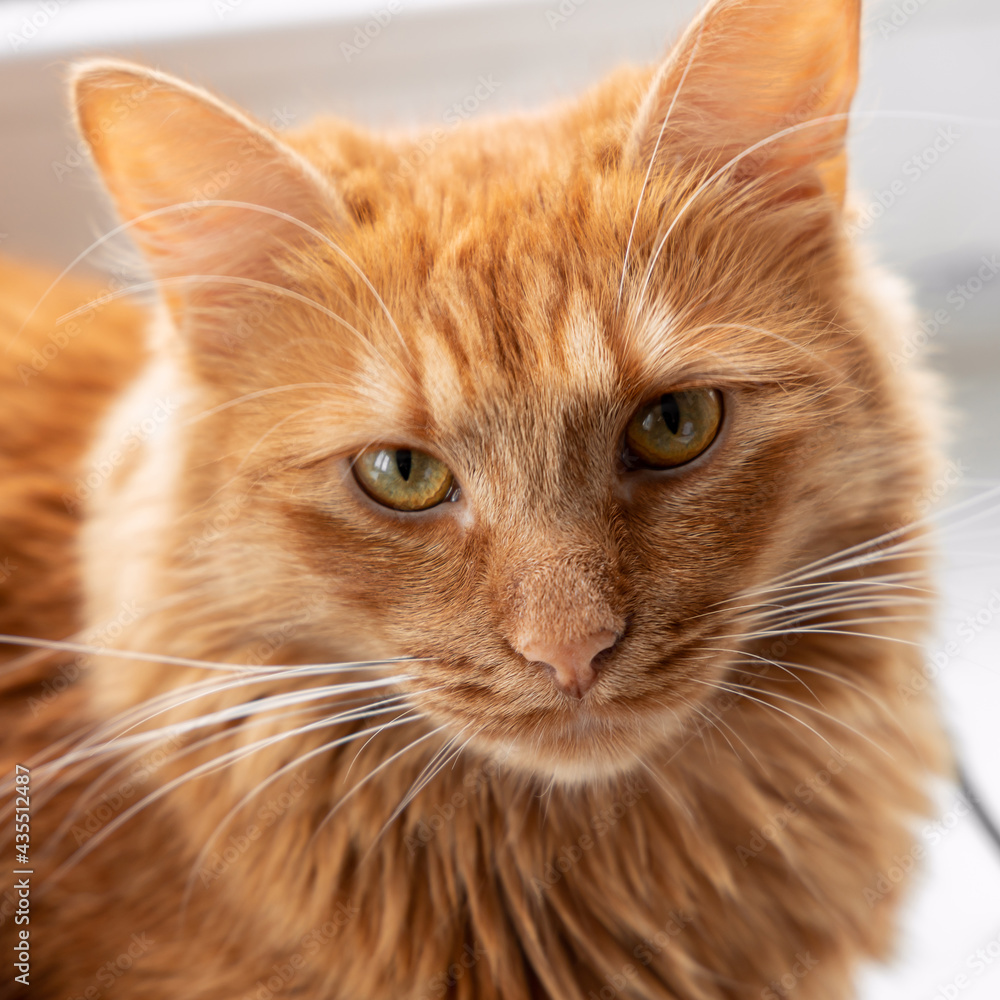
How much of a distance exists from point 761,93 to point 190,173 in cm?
64

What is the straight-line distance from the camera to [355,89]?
1.97m

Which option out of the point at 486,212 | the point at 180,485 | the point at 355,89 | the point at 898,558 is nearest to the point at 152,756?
the point at 180,485

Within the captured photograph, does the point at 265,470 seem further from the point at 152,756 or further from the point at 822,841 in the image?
the point at 822,841

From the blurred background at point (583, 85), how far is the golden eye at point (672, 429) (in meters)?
0.65

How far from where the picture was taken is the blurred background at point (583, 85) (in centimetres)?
164

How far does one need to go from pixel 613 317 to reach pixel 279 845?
2.39 ft
